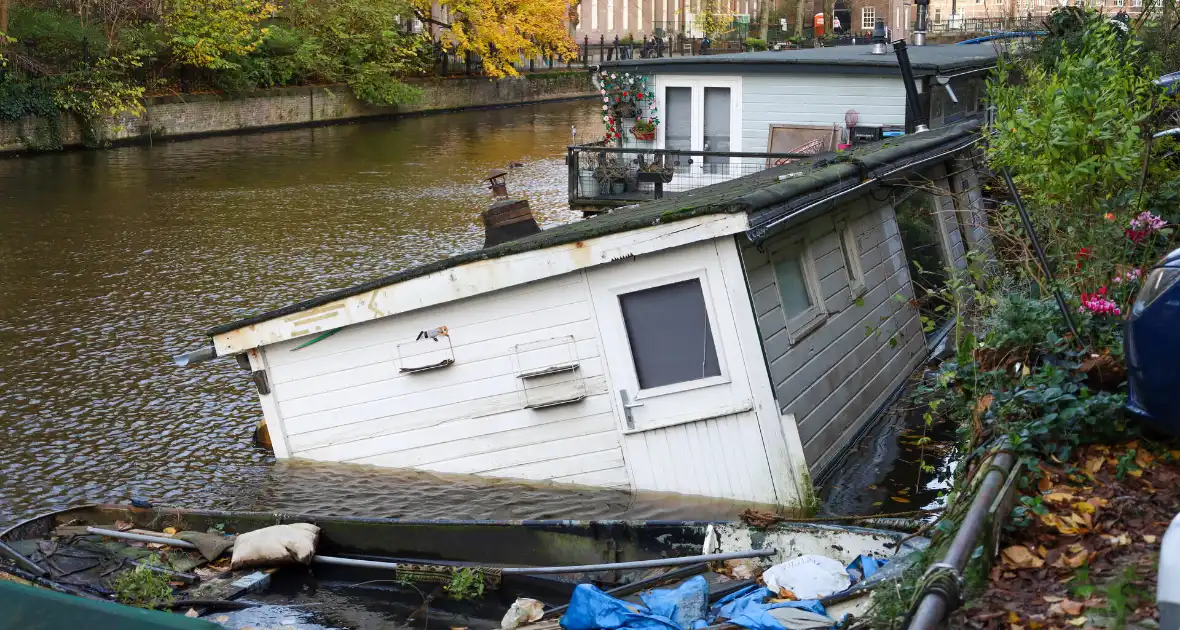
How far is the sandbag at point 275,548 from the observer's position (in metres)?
8.86

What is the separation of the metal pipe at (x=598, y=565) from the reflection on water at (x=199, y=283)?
0.94 m

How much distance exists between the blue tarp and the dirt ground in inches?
49.8

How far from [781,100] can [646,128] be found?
235 centimetres

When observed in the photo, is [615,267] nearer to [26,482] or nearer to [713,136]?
[26,482]

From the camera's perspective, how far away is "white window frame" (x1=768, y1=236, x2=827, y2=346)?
9586mm

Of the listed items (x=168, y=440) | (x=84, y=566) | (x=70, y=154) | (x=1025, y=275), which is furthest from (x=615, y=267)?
(x=70, y=154)

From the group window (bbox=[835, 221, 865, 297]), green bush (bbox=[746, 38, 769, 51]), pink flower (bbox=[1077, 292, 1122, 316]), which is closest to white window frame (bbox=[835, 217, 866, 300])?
window (bbox=[835, 221, 865, 297])

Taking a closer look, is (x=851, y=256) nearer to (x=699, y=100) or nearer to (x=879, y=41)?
(x=699, y=100)

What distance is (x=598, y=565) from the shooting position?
7754 millimetres

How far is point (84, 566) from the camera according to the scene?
881cm

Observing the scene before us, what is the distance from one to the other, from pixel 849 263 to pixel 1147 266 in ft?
12.3

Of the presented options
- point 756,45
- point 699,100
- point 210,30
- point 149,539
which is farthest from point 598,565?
point 756,45

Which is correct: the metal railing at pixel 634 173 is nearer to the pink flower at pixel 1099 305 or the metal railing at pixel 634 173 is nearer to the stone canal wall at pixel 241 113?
the pink flower at pixel 1099 305

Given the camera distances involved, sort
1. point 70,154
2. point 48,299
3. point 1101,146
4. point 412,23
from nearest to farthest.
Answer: point 1101,146 → point 48,299 → point 70,154 → point 412,23
